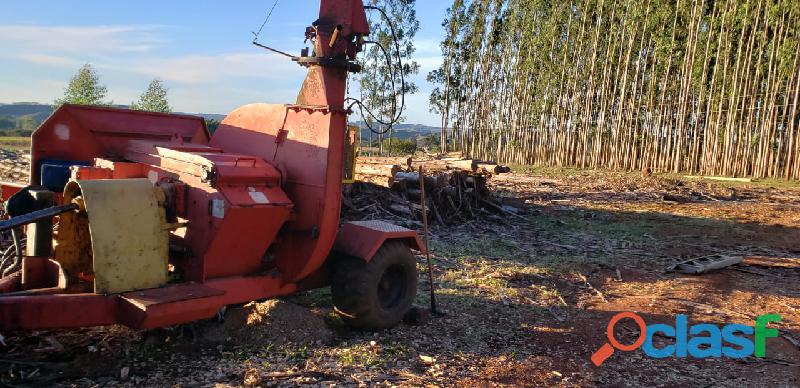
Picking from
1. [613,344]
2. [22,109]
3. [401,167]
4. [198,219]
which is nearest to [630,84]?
[401,167]

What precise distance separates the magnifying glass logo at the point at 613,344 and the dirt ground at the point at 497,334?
67 mm

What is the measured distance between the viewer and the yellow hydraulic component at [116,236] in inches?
154

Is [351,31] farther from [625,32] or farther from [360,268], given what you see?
[625,32]

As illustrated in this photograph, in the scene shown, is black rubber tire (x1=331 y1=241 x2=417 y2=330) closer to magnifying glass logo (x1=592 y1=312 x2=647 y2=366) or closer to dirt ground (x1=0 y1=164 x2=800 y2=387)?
dirt ground (x1=0 y1=164 x2=800 y2=387)

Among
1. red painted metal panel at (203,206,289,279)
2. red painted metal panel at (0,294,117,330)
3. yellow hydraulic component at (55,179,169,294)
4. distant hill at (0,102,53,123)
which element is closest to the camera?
red painted metal panel at (0,294,117,330)

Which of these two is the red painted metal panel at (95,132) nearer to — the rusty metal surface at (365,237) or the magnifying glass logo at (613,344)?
the rusty metal surface at (365,237)

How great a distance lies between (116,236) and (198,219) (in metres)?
0.65

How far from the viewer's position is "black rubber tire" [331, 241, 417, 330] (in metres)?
5.21

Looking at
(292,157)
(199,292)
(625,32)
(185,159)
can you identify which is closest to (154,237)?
(199,292)

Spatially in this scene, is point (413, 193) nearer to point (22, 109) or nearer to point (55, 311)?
point (55, 311)

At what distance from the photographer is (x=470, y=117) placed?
4125cm

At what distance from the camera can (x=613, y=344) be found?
5.41 metres

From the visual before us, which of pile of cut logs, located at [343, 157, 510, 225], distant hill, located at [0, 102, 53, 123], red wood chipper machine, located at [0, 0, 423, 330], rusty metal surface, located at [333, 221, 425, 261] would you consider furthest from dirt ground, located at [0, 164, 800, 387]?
distant hill, located at [0, 102, 53, 123]

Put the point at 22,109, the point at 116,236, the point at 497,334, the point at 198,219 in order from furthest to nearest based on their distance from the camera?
the point at 22,109
the point at 497,334
the point at 198,219
the point at 116,236
